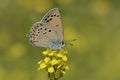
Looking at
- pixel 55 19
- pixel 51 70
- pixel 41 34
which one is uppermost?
pixel 55 19

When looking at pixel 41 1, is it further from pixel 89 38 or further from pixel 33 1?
pixel 89 38

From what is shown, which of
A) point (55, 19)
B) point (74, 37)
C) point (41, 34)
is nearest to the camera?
point (55, 19)

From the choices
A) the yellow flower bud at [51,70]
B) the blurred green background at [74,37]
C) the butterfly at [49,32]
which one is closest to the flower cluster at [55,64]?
the yellow flower bud at [51,70]

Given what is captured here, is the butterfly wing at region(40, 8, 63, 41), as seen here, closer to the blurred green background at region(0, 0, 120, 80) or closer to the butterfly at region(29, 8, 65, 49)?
the butterfly at region(29, 8, 65, 49)

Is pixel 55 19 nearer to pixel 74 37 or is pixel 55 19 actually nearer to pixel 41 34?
pixel 41 34

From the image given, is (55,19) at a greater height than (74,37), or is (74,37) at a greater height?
(55,19)

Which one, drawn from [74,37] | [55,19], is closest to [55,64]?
[55,19]

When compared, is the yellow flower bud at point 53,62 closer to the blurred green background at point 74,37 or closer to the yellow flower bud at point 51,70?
the yellow flower bud at point 51,70
